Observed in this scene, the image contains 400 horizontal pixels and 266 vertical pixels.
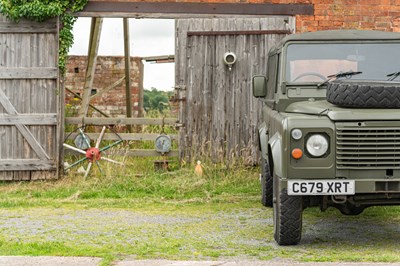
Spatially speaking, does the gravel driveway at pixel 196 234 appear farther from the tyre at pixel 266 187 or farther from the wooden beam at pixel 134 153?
the wooden beam at pixel 134 153

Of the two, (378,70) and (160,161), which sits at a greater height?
(378,70)

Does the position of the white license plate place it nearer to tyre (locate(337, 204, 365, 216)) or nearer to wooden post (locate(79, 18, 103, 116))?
tyre (locate(337, 204, 365, 216))

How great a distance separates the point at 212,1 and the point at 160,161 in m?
2.76

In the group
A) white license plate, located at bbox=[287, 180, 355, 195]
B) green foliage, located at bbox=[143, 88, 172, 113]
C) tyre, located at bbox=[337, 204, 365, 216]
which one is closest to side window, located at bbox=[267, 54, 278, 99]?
tyre, located at bbox=[337, 204, 365, 216]

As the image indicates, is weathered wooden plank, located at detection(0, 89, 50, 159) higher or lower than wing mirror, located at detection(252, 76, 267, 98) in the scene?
lower

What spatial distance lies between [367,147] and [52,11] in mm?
6950

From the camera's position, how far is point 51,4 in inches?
493

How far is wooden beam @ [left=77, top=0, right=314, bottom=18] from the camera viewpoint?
1284 cm

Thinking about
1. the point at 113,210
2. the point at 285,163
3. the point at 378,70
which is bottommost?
the point at 113,210

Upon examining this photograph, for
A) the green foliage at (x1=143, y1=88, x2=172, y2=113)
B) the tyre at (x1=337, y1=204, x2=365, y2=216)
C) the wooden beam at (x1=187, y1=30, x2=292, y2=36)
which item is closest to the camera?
the tyre at (x1=337, y1=204, x2=365, y2=216)

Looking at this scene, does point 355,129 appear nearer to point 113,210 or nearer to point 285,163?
point 285,163

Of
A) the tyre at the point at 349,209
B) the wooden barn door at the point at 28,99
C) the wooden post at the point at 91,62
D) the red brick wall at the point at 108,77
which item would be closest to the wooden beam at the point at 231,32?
the wooden barn door at the point at 28,99

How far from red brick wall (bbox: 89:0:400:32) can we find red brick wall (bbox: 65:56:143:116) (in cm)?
828

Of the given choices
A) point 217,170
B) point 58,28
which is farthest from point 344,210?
point 58,28
